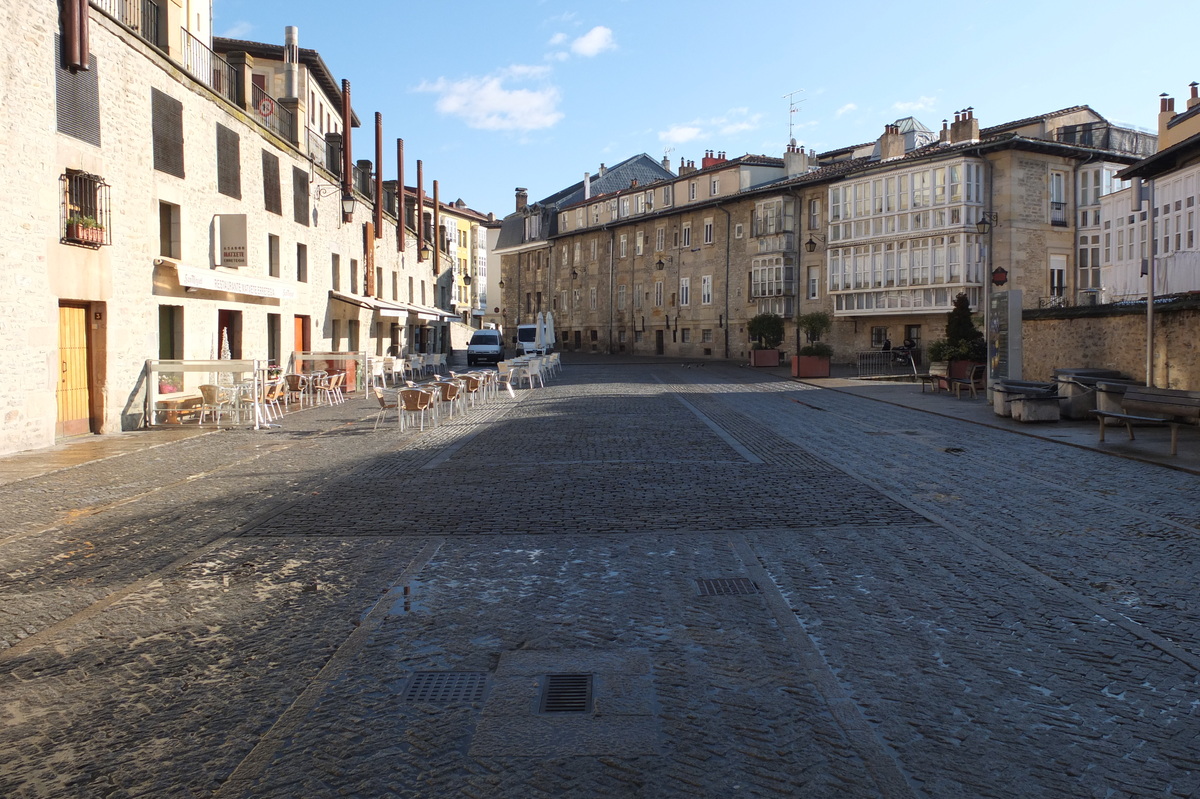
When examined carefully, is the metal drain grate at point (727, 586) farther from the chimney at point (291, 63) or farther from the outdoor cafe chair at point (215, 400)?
the chimney at point (291, 63)

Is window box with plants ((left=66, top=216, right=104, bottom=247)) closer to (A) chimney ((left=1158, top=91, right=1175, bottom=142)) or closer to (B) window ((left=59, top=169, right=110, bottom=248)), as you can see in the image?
(B) window ((left=59, top=169, right=110, bottom=248))

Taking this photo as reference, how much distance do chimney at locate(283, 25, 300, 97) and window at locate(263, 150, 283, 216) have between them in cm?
559

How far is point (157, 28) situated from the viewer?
18453 millimetres

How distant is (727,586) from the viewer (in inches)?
239

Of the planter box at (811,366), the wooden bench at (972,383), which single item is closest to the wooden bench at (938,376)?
the wooden bench at (972,383)

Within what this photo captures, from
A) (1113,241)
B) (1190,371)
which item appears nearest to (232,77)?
(1190,371)

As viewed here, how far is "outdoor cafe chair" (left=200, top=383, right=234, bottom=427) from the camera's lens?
17.1m

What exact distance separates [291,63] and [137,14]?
13.5m

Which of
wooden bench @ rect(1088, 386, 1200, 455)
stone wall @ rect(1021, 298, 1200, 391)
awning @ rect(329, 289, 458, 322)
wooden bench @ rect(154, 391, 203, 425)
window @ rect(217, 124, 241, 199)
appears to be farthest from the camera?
awning @ rect(329, 289, 458, 322)

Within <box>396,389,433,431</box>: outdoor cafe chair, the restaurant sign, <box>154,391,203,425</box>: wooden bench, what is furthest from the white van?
<box>396,389,433,431</box>: outdoor cafe chair

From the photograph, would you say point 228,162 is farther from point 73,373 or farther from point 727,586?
point 727,586

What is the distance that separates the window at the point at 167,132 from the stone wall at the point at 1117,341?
18.6m

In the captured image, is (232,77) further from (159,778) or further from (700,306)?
(700,306)

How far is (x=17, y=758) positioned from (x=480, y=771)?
182 cm
